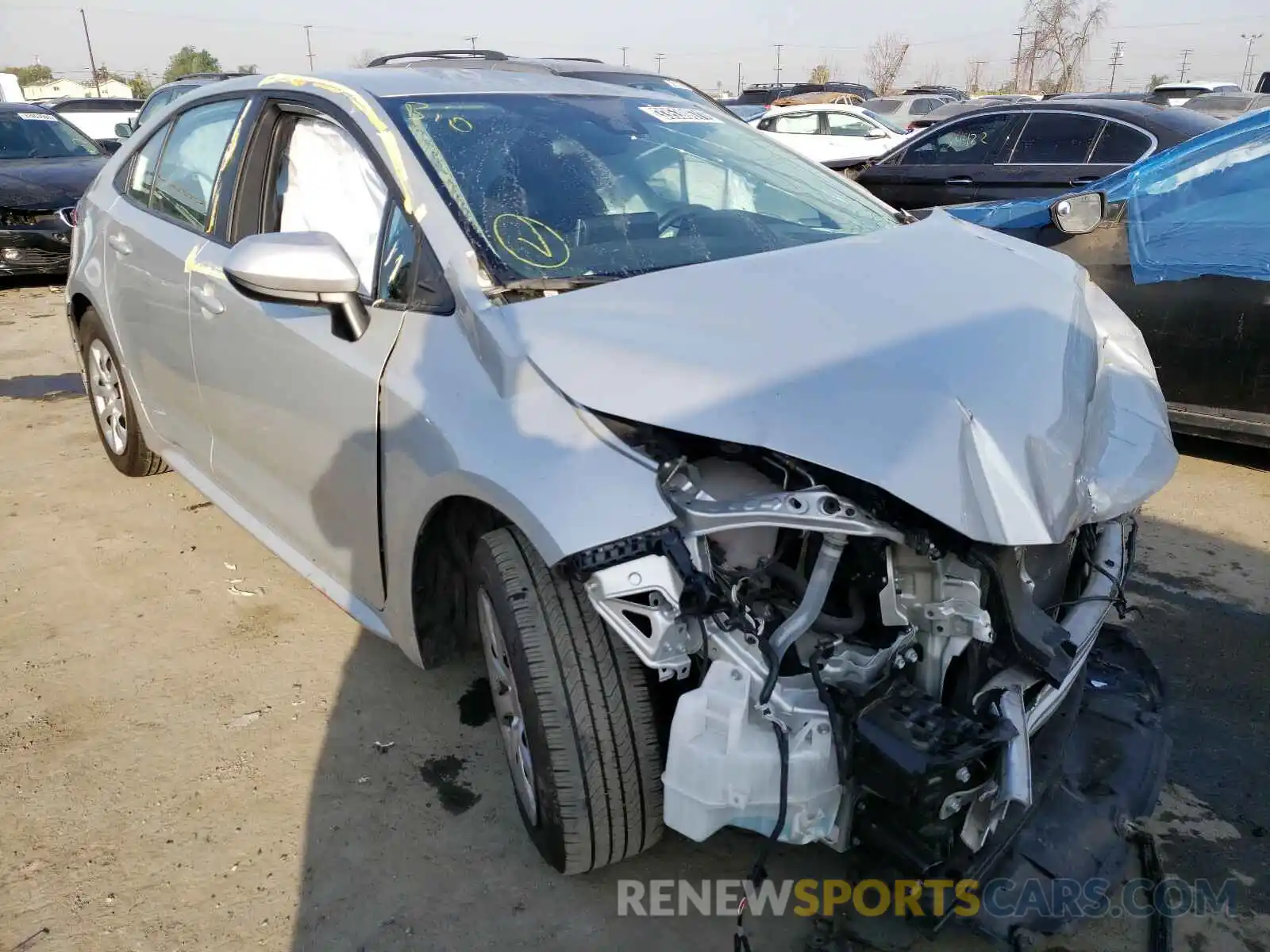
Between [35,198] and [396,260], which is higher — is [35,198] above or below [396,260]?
below

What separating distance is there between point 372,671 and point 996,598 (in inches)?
77.7

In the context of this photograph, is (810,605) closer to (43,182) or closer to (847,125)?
(43,182)

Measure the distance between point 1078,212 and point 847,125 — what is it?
486 inches

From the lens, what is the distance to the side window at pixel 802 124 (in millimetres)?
15430

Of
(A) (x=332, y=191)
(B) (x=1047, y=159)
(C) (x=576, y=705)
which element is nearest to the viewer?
(C) (x=576, y=705)

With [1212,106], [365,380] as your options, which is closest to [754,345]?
[365,380]

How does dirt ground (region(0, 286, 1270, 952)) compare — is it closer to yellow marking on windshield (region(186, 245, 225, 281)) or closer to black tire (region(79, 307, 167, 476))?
black tire (region(79, 307, 167, 476))

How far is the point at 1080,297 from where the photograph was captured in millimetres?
2617

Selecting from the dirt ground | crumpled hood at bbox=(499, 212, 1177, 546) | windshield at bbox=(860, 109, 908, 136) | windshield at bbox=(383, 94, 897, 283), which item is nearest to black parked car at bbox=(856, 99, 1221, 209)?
the dirt ground

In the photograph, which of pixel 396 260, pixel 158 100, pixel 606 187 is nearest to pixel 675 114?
pixel 606 187

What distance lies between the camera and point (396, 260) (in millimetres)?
2414

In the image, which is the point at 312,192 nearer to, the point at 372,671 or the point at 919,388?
the point at 372,671

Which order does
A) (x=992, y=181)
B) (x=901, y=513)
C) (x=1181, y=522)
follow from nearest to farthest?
(x=901, y=513) → (x=1181, y=522) → (x=992, y=181)

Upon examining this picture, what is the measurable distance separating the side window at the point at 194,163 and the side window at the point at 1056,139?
563cm
